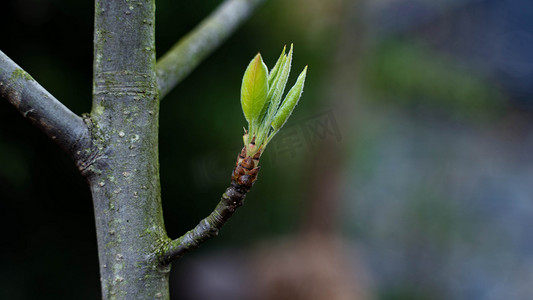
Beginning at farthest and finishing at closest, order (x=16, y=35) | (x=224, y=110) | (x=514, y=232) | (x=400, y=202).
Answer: (x=400, y=202) < (x=514, y=232) < (x=224, y=110) < (x=16, y=35)

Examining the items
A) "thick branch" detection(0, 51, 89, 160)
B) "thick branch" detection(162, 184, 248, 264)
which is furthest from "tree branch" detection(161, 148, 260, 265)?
"thick branch" detection(0, 51, 89, 160)

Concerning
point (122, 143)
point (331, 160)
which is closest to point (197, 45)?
point (122, 143)

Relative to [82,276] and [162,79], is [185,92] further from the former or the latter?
[162,79]

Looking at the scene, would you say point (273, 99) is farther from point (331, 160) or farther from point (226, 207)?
point (331, 160)

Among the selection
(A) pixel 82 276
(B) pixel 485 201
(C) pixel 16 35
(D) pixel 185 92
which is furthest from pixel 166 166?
(B) pixel 485 201

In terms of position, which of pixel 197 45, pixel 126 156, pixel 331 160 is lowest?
pixel 331 160

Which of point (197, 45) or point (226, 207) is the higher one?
point (197, 45)

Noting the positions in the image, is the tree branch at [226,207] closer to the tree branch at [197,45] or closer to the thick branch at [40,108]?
the thick branch at [40,108]
